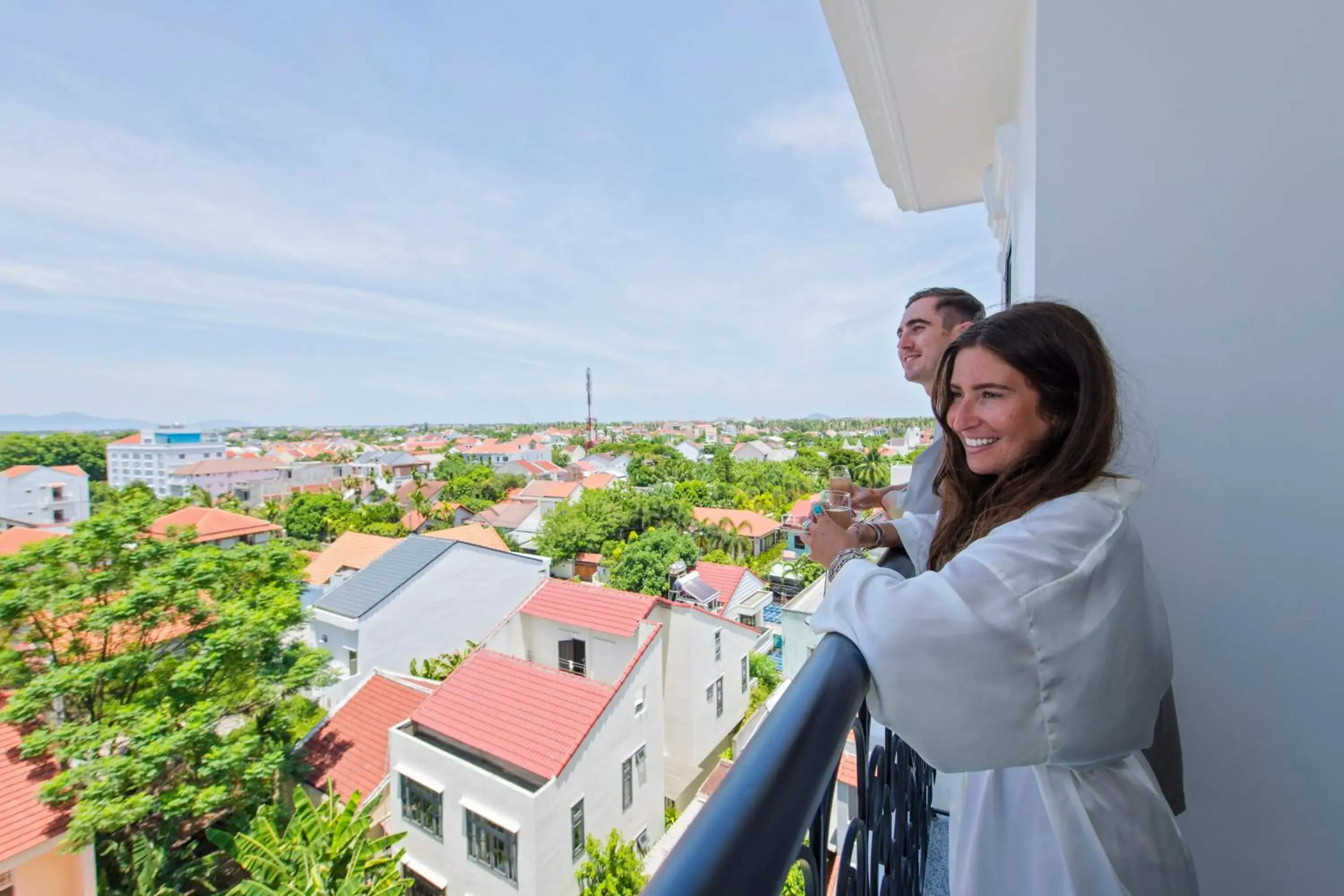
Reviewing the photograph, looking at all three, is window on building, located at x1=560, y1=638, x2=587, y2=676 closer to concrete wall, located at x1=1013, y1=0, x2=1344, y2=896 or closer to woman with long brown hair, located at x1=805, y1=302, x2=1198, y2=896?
concrete wall, located at x1=1013, y1=0, x2=1344, y2=896

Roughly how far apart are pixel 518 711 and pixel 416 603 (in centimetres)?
622

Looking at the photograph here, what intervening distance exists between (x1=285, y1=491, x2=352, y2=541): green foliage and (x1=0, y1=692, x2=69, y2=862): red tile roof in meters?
26.0

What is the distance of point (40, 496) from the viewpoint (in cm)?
2822

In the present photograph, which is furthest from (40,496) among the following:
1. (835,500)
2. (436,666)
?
(835,500)

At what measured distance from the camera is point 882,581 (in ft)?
1.95

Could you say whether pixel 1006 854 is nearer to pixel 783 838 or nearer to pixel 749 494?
pixel 783 838

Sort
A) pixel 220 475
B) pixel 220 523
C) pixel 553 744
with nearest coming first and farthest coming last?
pixel 553 744 → pixel 220 523 → pixel 220 475

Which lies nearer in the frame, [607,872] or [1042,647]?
[1042,647]

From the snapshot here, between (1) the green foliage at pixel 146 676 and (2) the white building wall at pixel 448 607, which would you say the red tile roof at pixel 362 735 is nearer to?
(1) the green foliage at pixel 146 676

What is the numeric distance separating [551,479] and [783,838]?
41.8 m

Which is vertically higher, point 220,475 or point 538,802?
point 220,475

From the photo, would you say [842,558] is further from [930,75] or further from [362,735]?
[362,735]

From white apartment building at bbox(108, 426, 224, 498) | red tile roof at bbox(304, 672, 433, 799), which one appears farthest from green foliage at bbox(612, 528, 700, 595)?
white apartment building at bbox(108, 426, 224, 498)

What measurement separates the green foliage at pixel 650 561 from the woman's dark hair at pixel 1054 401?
1829cm
